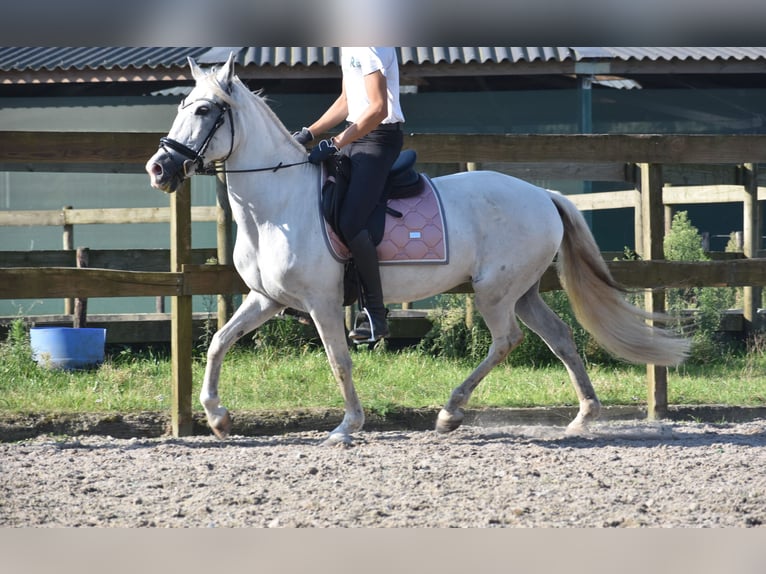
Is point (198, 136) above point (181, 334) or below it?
above

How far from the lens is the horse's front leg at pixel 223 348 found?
506cm

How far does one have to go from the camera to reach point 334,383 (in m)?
6.62

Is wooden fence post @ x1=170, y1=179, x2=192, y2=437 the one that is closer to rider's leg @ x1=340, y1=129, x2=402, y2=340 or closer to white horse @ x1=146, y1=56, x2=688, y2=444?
white horse @ x1=146, y1=56, x2=688, y2=444

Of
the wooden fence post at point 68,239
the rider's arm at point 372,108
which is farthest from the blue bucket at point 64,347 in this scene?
the rider's arm at point 372,108

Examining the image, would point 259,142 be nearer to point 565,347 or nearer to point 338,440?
point 338,440

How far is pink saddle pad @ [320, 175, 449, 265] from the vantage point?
5004 millimetres

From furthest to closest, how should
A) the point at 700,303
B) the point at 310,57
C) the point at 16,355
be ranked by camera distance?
the point at 310,57 < the point at 700,303 < the point at 16,355

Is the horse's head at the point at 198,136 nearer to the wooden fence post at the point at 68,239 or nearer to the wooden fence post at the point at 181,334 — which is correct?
the wooden fence post at the point at 181,334

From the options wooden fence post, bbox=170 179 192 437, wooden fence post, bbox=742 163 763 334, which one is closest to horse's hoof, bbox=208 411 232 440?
wooden fence post, bbox=170 179 192 437

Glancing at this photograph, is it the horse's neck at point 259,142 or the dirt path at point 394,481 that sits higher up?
the horse's neck at point 259,142

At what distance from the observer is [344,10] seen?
0.75 m

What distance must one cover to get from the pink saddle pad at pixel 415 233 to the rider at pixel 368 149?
145 mm

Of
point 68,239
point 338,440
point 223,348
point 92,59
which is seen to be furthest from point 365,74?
point 92,59

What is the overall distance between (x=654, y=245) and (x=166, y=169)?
10.5ft
